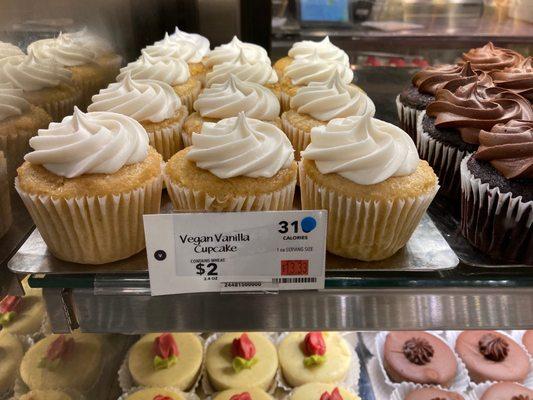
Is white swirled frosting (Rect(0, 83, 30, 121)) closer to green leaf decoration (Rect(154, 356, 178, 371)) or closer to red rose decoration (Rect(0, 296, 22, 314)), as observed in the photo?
red rose decoration (Rect(0, 296, 22, 314))

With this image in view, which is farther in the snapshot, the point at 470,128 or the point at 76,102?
the point at 76,102

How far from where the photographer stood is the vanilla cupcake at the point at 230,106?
174 cm

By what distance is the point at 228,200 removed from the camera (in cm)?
127

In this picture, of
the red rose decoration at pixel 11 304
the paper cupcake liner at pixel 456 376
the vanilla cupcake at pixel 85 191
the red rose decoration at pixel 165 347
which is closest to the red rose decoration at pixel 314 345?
the paper cupcake liner at pixel 456 376

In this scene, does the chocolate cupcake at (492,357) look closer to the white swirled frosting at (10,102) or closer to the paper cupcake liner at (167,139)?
the paper cupcake liner at (167,139)

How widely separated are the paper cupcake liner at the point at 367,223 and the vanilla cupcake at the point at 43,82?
851 mm

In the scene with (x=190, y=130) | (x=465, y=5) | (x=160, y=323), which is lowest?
(x=160, y=323)

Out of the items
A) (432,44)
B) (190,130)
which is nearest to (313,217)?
(190,130)

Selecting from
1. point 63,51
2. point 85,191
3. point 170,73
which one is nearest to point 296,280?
point 85,191

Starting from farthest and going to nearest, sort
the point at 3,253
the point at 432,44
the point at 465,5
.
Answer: the point at 465,5, the point at 432,44, the point at 3,253

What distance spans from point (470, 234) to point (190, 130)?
2.96 ft

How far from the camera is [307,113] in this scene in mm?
1804

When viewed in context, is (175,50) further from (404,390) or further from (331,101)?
(404,390)

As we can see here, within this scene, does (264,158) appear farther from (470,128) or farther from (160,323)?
(470,128)
